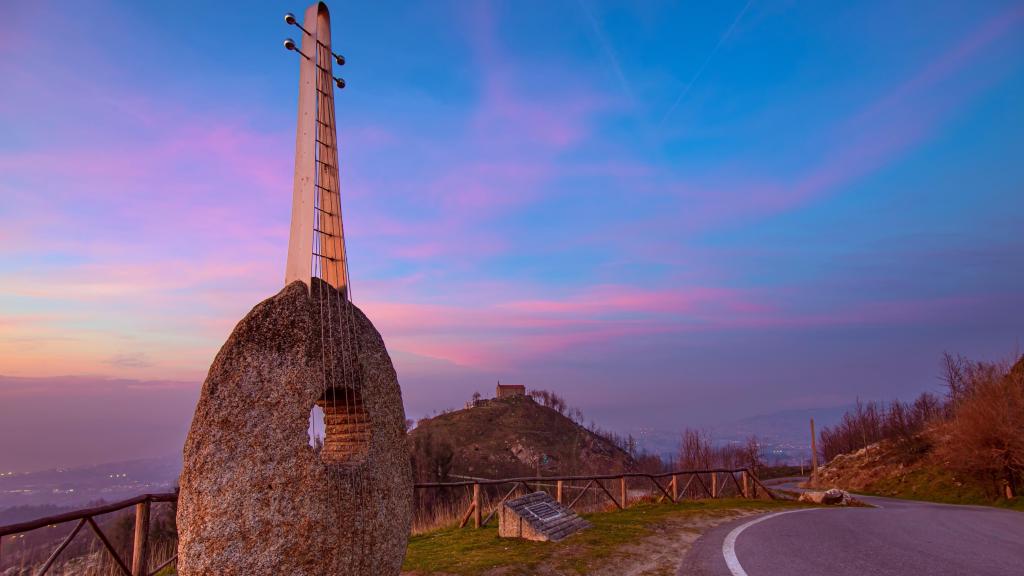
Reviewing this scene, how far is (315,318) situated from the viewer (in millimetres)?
5512

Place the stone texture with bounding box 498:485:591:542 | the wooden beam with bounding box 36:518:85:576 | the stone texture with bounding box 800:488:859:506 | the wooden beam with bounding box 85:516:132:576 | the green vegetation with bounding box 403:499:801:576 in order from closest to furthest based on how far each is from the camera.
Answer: the wooden beam with bounding box 36:518:85:576 → the wooden beam with bounding box 85:516:132:576 → the green vegetation with bounding box 403:499:801:576 → the stone texture with bounding box 498:485:591:542 → the stone texture with bounding box 800:488:859:506

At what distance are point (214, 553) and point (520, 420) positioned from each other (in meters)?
100

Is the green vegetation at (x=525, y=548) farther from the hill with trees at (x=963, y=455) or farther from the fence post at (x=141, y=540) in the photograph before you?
the hill with trees at (x=963, y=455)

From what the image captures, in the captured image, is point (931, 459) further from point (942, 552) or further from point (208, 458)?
point (208, 458)

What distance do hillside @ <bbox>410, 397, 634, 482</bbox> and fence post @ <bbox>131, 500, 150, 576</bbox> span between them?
54002 mm

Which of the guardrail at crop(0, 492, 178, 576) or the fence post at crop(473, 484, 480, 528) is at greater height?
the guardrail at crop(0, 492, 178, 576)

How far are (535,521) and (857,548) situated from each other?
18.3 feet

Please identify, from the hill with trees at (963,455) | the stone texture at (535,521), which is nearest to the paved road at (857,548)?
the stone texture at (535,521)

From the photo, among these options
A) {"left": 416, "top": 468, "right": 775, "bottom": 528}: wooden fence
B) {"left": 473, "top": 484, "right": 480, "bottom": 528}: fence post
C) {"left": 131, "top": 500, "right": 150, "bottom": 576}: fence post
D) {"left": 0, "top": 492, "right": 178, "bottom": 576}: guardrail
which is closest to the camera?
{"left": 0, "top": 492, "right": 178, "bottom": 576}: guardrail

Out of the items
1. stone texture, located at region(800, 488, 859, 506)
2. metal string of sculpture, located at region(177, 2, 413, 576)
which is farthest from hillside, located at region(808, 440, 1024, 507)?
metal string of sculpture, located at region(177, 2, 413, 576)

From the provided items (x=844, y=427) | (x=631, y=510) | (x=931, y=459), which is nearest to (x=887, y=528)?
(x=631, y=510)

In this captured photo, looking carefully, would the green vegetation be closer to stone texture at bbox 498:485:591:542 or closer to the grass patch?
stone texture at bbox 498:485:591:542

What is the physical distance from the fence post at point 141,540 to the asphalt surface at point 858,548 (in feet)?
23.5

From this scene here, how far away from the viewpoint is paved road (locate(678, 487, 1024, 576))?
829 centimetres
